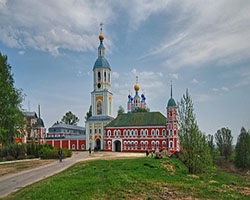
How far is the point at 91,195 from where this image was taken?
37.2ft

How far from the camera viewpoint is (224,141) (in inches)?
2309

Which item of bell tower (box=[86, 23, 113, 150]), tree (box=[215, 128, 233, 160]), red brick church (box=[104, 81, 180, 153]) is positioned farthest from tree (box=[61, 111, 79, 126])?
tree (box=[215, 128, 233, 160])

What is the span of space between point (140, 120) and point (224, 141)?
20.1 m

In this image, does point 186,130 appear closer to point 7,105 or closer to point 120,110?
point 7,105

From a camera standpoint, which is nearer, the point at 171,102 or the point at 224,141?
the point at 171,102

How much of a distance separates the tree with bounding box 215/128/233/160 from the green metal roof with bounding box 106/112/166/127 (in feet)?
48.1

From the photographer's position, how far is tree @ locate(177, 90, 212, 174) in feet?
70.1

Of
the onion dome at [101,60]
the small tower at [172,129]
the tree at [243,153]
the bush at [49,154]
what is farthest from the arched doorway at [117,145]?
the tree at [243,153]

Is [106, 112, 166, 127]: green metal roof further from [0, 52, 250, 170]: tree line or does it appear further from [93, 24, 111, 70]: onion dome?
[0, 52, 250, 170]: tree line

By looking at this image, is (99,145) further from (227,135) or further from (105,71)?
(227,135)

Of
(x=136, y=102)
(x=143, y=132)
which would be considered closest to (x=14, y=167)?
(x=143, y=132)

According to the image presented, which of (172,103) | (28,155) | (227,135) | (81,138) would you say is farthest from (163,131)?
(28,155)

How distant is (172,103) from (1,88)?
36.3 metres

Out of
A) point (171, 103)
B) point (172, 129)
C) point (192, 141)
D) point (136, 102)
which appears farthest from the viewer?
point (136, 102)
